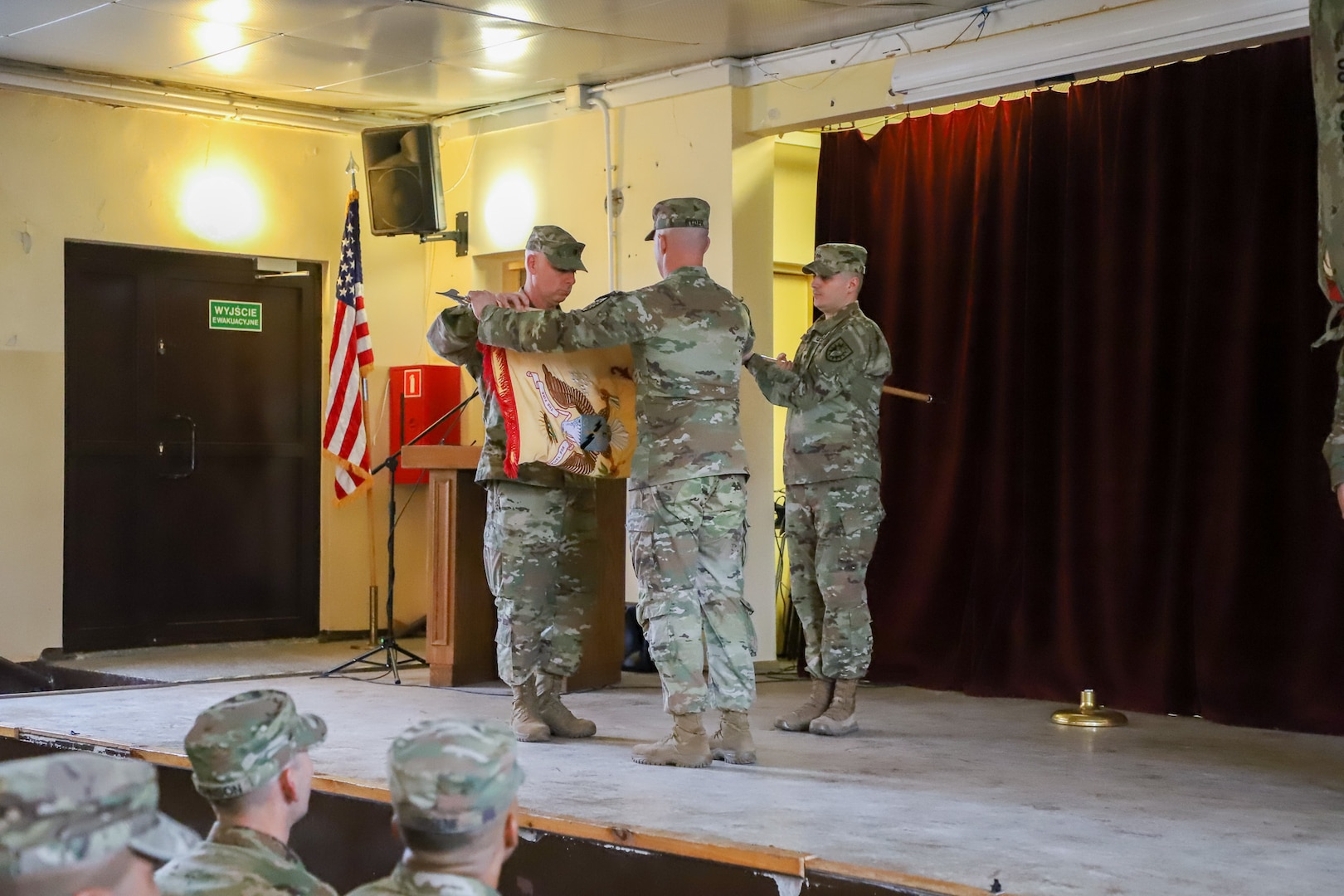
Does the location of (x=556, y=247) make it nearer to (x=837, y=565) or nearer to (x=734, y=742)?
(x=837, y=565)

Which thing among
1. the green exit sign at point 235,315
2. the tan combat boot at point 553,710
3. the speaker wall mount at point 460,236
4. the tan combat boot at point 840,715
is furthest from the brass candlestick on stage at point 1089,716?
the green exit sign at point 235,315

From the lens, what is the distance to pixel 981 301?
20.7 ft

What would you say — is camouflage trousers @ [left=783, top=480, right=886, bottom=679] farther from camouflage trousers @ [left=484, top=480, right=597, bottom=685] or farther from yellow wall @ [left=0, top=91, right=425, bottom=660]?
yellow wall @ [left=0, top=91, right=425, bottom=660]

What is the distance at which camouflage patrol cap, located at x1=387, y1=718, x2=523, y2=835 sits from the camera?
1.51 metres

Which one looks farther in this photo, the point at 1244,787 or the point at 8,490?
the point at 8,490

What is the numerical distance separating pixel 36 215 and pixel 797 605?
4.44 meters

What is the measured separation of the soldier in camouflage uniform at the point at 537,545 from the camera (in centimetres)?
465

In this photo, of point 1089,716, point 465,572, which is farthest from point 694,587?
point 465,572

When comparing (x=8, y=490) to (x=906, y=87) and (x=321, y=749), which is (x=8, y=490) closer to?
(x=321, y=749)

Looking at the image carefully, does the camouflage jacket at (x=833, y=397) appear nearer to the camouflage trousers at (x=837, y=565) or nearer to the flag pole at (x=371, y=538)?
the camouflage trousers at (x=837, y=565)

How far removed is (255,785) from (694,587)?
261cm

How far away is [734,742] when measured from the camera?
4.36 meters

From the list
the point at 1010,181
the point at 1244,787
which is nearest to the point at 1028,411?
the point at 1010,181

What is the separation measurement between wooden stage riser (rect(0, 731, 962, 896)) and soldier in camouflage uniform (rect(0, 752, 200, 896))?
1884mm
